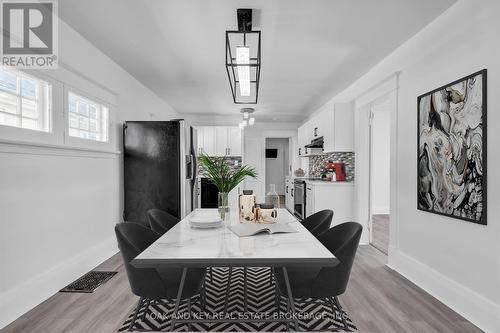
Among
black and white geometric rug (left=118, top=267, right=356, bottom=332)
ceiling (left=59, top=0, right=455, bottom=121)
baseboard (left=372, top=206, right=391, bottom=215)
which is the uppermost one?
ceiling (left=59, top=0, right=455, bottom=121)

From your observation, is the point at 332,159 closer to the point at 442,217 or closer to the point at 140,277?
the point at 442,217

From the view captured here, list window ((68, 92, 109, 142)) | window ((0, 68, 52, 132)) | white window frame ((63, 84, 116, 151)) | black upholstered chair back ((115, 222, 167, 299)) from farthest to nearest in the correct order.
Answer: window ((68, 92, 109, 142)) → white window frame ((63, 84, 116, 151)) → window ((0, 68, 52, 132)) → black upholstered chair back ((115, 222, 167, 299))

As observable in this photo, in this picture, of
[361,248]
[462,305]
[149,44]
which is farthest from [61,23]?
[361,248]

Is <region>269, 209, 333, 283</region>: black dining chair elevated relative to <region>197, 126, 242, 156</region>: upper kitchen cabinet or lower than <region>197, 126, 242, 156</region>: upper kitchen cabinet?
lower

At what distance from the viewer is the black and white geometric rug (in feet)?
6.98

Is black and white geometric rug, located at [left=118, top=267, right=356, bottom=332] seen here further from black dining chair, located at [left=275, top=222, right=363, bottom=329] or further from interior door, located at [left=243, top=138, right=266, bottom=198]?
interior door, located at [left=243, top=138, right=266, bottom=198]

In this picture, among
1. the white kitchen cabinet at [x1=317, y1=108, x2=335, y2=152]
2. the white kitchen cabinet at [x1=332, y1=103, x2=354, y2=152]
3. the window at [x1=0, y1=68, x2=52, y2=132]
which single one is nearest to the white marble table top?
the window at [x1=0, y1=68, x2=52, y2=132]

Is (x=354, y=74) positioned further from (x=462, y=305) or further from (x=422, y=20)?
(x=462, y=305)

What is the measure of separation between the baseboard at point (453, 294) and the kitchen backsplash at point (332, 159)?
74.6 inches

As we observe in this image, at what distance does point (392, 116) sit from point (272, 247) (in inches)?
106

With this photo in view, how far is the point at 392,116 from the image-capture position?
351 centimetres

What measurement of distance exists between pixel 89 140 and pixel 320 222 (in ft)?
8.84

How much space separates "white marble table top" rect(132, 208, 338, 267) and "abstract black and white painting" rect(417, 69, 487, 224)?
138 centimetres

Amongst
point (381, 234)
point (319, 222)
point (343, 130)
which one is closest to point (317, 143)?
point (343, 130)
